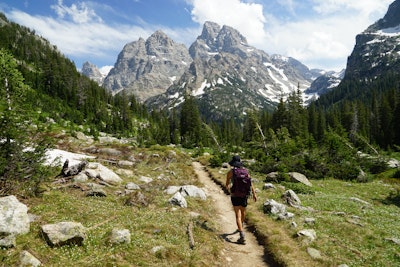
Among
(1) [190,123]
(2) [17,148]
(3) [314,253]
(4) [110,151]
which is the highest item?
(1) [190,123]

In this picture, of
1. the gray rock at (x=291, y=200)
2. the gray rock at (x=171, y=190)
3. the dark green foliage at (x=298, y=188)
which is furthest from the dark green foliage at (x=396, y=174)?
the gray rock at (x=171, y=190)

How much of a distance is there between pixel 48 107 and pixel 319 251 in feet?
278

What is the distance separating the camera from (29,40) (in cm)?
13038

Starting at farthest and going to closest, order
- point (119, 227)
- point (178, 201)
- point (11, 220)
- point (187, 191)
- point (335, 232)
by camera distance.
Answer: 1. point (187, 191)
2. point (178, 201)
3. point (335, 232)
4. point (119, 227)
5. point (11, 220)

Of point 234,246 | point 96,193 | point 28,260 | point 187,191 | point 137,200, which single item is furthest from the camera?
point 187,191

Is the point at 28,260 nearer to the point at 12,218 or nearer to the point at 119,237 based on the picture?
the point at 12,218

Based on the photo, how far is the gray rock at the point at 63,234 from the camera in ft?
27.9

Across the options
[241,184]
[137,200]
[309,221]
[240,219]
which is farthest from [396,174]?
[137,200]

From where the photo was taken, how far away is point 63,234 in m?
8.71

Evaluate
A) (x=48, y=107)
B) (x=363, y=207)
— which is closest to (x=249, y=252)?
(x=363, y=207)

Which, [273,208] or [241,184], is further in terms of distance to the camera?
[273,208]

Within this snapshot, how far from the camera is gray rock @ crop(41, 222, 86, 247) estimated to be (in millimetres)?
8498

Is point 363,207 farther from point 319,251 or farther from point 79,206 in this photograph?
point 79,206

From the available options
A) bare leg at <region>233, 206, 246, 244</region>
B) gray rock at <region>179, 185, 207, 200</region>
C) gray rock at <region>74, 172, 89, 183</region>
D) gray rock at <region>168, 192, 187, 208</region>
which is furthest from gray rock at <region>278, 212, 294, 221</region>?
gray rock at <region>74, 172, 89, 183</region>
